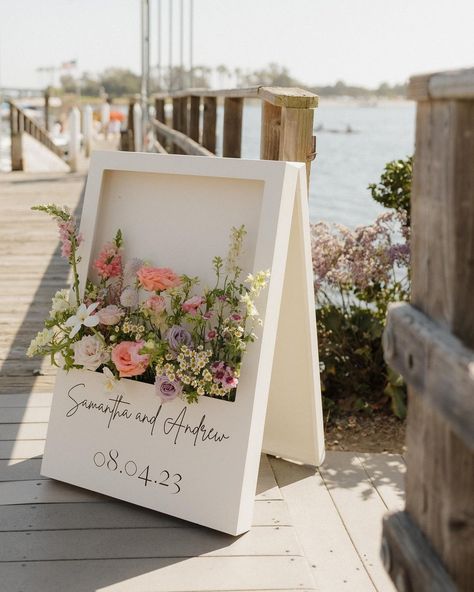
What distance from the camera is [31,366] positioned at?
156 inches

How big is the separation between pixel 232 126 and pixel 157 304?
6.84ft

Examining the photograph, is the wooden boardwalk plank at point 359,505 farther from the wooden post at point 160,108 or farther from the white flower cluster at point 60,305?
the wooden post at point 160,108

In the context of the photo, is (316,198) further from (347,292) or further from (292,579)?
(292,579)

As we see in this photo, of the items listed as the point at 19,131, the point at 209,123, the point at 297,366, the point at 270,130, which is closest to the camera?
Result: the point at 297,366

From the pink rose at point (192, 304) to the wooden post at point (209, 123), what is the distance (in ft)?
9.72

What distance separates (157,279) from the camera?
252cm

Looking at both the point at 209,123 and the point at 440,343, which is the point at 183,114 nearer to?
the point at 209,123

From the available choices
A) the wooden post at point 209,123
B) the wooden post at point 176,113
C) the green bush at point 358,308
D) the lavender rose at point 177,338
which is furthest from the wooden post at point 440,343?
the wooden post at point 176,113

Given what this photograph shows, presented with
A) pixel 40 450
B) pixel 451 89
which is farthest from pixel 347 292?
pixel 451 89

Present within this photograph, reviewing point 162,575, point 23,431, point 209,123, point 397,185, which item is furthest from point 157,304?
point 209,123

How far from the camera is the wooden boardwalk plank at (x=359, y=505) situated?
8.07 ft

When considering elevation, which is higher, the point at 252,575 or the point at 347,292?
the point at 347,292

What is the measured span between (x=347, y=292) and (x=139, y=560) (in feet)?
7.02

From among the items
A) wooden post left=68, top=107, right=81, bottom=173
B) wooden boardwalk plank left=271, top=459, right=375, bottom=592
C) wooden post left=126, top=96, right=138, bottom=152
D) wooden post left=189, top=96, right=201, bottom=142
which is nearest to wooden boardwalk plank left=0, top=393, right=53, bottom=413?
wooden boardwalk plank left=271, top=459, right=375, bottom=592
